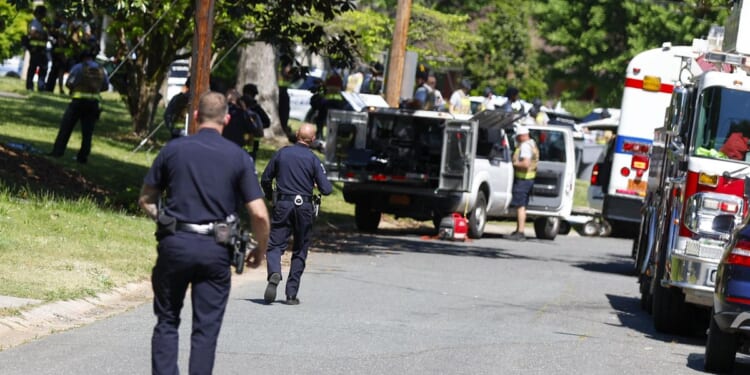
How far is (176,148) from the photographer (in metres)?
7.85

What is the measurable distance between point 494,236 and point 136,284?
1345 centimetres

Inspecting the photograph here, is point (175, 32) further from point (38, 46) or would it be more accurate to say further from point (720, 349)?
point (720, 349)

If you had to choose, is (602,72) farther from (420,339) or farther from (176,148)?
(176,148)

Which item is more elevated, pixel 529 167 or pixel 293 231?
pixel 529 167

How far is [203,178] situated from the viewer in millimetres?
7801

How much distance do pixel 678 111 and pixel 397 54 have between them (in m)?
12.1

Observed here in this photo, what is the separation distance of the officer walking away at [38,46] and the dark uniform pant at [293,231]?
2032 cm

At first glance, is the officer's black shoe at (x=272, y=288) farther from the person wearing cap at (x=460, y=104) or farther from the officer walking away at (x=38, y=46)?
the officer walking away at (x=38, y=46)

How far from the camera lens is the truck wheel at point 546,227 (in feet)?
88.6

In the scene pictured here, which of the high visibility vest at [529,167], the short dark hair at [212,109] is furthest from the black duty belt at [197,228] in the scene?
the high visibility vest at [529,167]

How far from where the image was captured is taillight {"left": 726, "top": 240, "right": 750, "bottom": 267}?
10.6m

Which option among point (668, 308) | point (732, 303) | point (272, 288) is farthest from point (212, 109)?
point (668, 308)

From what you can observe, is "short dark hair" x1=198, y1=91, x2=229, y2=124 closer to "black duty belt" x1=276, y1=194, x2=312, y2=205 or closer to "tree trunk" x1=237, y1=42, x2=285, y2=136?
"black duty belt" x1=276, y1=194, x2=312, y2=205

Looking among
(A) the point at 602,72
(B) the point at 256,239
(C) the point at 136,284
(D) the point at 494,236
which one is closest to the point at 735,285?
(B) the point at 256,239
